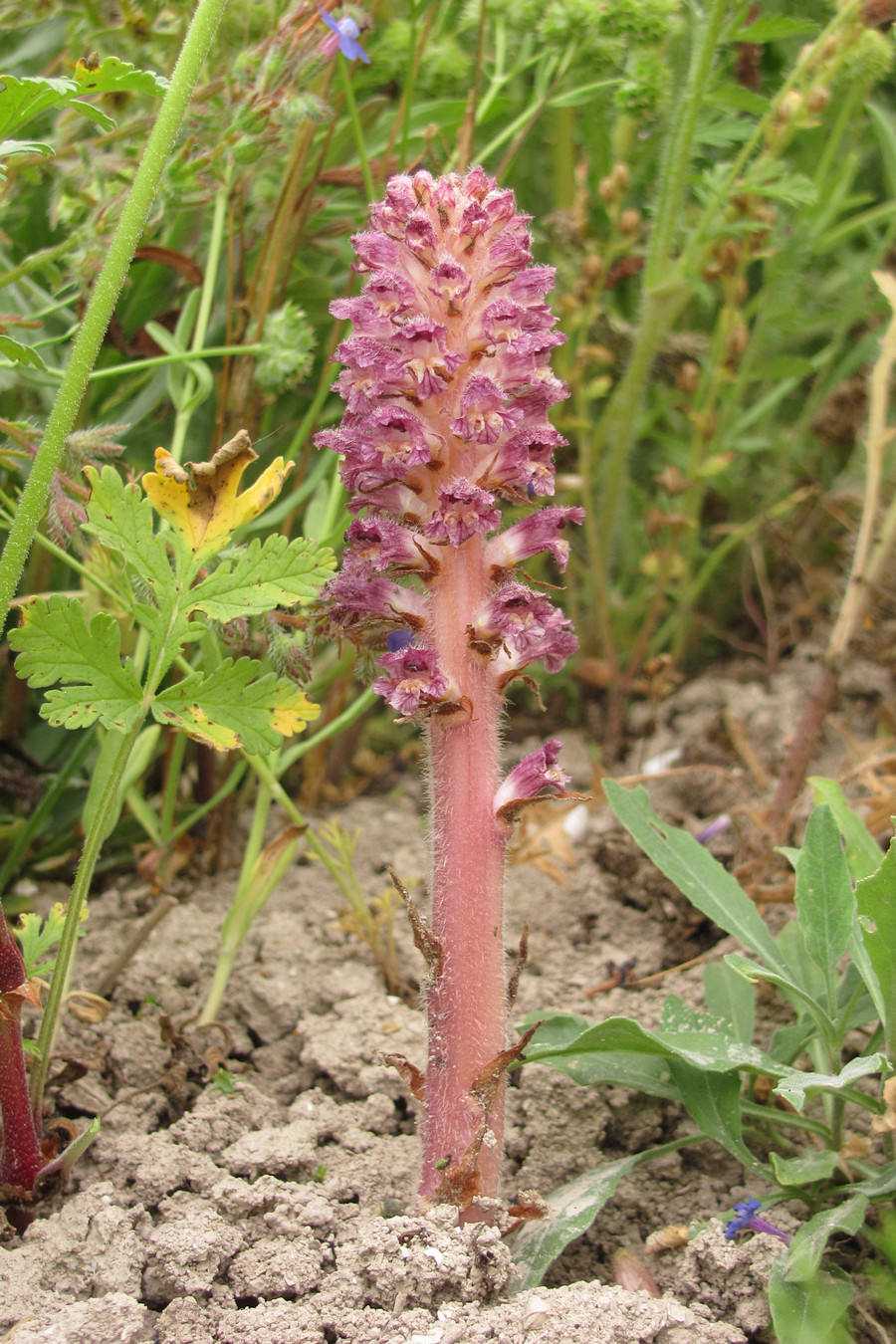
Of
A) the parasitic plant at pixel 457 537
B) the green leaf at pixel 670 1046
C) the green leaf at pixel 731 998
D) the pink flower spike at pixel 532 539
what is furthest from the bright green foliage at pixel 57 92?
the green leaf at pixel 731 998

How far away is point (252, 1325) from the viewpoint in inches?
46.4

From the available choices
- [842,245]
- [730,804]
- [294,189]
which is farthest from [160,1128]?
[842,245]

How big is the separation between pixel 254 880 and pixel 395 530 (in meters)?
0.66

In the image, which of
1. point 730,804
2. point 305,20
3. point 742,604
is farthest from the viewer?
point 742,604

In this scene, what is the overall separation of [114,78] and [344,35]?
1.66ft

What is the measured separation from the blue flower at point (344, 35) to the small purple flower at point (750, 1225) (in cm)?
166

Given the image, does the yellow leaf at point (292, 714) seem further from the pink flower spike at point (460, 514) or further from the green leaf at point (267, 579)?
the pink flower spike at point (460, 514)

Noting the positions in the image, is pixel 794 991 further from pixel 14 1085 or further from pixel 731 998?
pixel 14 1085

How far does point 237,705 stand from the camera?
133 centimetres

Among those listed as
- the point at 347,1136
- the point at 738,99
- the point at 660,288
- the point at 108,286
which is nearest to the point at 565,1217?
the point at 347,1136

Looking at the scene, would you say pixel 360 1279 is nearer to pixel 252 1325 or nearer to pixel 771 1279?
pixel 252 1325

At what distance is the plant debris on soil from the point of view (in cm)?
121

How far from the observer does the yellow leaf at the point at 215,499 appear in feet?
4.31

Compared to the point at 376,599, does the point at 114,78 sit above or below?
above
